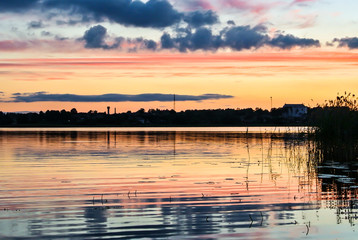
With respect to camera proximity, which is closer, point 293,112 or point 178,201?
point 178,201

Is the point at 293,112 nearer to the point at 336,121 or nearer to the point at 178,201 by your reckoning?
the point at 336,121

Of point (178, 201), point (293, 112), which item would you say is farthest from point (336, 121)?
point (293, 112)

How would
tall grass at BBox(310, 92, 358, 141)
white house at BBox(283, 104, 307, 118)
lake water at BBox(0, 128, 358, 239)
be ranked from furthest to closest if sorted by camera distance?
white house at BBox(283, 104, 307, 118) → tall grass at BBox(310, 92, 358, 141) → lake water at BBox(0, 128, 358, 239)

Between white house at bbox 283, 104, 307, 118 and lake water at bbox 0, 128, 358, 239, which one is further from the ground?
white house at bbox 283, 104, 307, 118

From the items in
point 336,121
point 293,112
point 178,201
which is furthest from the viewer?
point 293,112

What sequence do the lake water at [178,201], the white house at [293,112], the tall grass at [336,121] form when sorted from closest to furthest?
the lake water at [178,201], the tall grass at [336,121], the white house at [293,112]

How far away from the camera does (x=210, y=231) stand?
39.7ft

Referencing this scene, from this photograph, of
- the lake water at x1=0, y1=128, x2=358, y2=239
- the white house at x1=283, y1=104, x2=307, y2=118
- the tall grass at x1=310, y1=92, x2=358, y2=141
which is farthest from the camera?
the white house at x1=283, y1=104, x2=307, y2=118

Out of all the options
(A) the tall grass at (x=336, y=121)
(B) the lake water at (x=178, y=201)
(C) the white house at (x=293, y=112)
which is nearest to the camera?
(B) the lake water at (x=178, y=201)

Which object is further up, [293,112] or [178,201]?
[293,112]

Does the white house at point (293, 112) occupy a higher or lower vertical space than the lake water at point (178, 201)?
higher

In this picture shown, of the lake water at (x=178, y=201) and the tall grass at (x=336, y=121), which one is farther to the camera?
the tall grass at (x=336, y=121)

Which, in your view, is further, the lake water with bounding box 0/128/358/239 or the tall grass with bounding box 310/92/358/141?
the tall grass with bounding box 310/92/358/141

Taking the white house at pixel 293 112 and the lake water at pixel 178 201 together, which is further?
the white house at pixel 293 112
